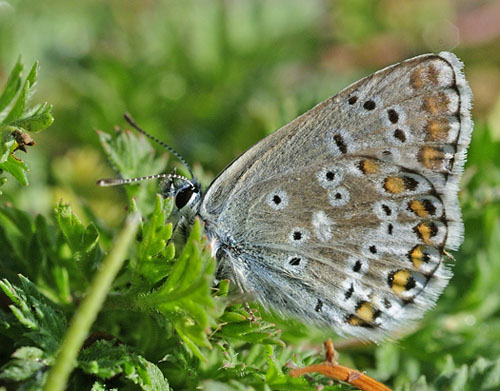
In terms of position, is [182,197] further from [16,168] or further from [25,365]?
[25,365]

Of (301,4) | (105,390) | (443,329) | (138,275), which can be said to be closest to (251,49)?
(301,4)

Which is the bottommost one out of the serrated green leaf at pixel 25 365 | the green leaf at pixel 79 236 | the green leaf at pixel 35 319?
the serrated green leaf at pixel 25 365

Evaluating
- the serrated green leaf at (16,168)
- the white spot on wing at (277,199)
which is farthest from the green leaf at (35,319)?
the white spot on wing at (277,199)

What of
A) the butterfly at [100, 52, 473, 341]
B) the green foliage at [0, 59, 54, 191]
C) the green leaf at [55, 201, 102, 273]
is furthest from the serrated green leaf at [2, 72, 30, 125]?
the butterfly at [100, 52, 473, 341]

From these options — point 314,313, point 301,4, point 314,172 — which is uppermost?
point 301,4

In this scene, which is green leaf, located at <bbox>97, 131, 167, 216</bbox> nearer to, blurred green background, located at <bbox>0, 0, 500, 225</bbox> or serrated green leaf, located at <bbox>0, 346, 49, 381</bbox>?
blurred green background, located at <bbox>0, 0, 500, 225</bbox>

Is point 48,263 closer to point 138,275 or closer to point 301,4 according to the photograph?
point 138,275

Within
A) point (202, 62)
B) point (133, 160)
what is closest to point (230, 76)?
point (202, 62)

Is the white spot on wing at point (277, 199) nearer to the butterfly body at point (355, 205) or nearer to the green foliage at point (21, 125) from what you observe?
the butterfly body at point (355, 205)
